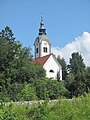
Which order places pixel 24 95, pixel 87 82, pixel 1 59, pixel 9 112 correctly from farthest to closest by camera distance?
pixel 87 82 → pixel 1 59 → pixel 24 95 → pixel 9 112

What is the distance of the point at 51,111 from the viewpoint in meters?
11.1

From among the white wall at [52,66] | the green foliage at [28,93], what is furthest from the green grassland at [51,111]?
the white wall at [52,66]

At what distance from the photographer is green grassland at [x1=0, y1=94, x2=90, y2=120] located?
1048 cm

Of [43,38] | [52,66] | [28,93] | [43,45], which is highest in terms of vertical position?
[43,38]

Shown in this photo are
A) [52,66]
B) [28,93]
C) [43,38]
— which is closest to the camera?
[28,93]

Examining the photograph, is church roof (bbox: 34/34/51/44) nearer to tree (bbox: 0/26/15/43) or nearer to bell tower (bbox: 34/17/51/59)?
bell tower (bbox: 34/17/51/59)

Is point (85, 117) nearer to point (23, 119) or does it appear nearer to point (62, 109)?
point (62, 109)

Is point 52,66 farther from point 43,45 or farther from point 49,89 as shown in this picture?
point 49,89

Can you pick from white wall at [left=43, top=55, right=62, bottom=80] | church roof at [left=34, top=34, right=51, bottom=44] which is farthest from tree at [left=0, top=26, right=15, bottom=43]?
church roof at [left=34, top=34, right=51, bottom=44]

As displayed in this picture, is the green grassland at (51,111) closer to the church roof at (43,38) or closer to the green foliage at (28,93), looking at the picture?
the green foliage at (28,93)

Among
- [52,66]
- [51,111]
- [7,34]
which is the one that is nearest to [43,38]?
[52,66]

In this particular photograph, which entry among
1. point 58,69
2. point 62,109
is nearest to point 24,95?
point 62,109

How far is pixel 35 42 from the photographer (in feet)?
210

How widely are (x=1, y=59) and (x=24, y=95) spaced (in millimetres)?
4293
